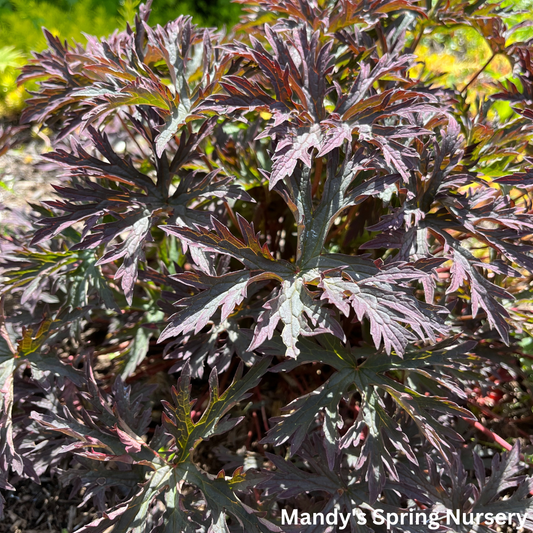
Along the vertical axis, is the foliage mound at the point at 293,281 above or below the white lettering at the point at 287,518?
above

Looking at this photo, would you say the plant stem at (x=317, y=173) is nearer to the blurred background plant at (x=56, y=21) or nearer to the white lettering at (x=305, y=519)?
the white lettering at (x=305, y=519)

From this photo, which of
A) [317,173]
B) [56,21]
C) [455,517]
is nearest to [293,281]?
[317,173]

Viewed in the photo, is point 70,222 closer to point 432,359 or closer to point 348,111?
point 348,111

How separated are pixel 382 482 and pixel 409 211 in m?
0.74

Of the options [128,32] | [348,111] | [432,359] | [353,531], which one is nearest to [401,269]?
[432,359]

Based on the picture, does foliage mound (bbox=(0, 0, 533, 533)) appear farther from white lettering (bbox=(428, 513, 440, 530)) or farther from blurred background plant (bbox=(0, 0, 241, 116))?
blurred background plant (bbox=(0, 0, 241, 116))

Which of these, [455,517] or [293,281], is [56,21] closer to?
[293,281]

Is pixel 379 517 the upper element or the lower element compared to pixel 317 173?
lower

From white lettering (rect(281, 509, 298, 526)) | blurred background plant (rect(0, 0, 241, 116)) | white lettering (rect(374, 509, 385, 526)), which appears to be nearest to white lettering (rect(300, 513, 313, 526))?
white lettering (rect(281, 509, 298, 526))

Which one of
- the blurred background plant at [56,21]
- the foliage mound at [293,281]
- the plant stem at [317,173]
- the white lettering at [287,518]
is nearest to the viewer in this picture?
the foliage mound at [293,281]

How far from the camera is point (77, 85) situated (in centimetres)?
179

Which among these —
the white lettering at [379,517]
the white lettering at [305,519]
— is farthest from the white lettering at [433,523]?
the white lettering at [305,519]

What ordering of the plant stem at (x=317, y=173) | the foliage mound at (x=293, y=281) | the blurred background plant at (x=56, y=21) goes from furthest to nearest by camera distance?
1. the blurred background plant at (x=56, y=21)
2. the plant stem at (x=317, y=173)
3. the foliage mound at (x=293, y=281)

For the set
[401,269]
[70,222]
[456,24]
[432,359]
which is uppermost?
[456,24]
